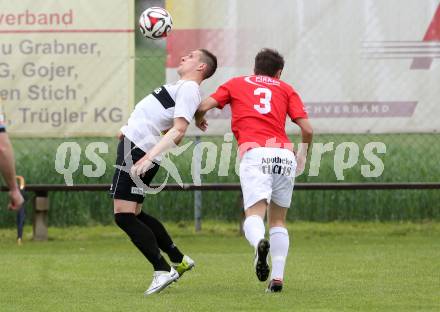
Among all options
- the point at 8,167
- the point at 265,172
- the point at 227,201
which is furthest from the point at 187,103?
the point at 227,201

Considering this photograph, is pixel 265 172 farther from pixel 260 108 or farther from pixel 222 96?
pixel 222 96

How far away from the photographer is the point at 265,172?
788 centimetres

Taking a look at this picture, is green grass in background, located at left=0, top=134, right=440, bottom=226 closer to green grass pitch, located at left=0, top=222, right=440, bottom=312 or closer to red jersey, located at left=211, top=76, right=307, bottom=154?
green grass pitch, located at left=0, top=222, right=440, bottom=312

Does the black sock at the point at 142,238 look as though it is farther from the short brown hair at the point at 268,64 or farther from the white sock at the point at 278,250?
the short brown hair at the point at 268,64

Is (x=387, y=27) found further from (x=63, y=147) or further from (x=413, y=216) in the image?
(x=63, y=147)

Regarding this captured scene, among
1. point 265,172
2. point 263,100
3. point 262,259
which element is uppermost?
point 263,100

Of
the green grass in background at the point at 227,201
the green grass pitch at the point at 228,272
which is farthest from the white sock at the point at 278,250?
the green grass in background at the point at 227,201

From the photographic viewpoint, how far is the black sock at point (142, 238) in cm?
812

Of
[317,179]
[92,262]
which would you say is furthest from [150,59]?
[92,262]

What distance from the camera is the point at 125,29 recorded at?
502 inches

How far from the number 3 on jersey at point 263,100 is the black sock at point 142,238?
1161 millimetres

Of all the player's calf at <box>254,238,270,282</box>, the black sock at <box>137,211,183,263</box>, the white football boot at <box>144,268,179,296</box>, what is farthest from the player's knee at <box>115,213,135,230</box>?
the player's calf at <box>254,238,270,282</box>

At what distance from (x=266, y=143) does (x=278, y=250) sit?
2.44ft

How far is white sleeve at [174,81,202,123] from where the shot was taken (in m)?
8.03
